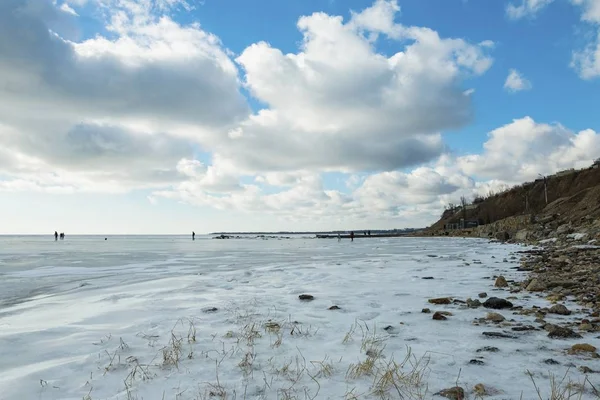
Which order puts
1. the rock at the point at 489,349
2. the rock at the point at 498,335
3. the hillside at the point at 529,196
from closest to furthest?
the rock at the point at 489,349 < the rock at the point at 498,335 < the hillside at the point at 529,196

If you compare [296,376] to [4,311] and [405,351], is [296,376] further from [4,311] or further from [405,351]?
[4,311]

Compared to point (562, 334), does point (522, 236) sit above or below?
above

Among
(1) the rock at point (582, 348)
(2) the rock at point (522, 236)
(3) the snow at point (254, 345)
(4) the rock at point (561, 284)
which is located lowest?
(3) the snow at point (254, 345)

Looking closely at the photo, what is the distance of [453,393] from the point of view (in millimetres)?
3123

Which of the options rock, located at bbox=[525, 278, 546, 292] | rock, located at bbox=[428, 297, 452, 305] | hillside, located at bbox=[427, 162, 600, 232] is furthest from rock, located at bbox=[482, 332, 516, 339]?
hillside, located at bbox=[427, 162, 600, 232]

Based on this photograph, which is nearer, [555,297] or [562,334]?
[562,334]

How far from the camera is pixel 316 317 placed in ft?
20.0

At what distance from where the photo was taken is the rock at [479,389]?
3.12 m

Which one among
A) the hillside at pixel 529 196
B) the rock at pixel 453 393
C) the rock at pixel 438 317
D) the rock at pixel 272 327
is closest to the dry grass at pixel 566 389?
the rock at pixel 453 393

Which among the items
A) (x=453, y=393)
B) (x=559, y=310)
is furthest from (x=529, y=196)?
(x=453, y=393)

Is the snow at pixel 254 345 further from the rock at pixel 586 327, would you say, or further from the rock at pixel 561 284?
the rock at pixel 561 284

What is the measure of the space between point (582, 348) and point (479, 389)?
164 centimetres

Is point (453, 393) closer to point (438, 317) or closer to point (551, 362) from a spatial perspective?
point (551, 362)

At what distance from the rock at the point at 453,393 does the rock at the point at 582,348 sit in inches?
64.4
